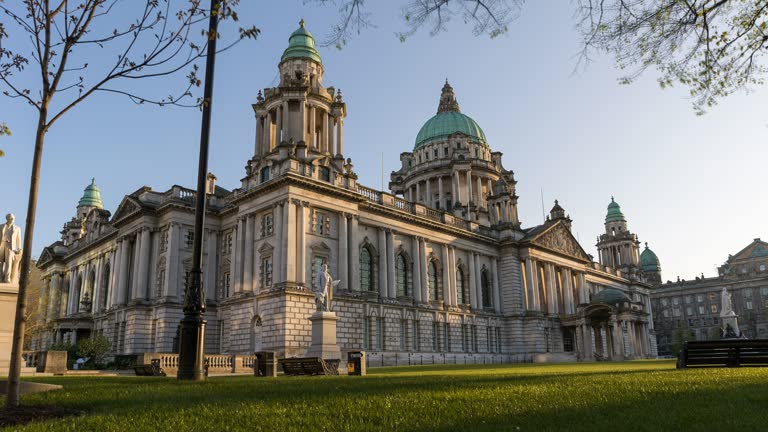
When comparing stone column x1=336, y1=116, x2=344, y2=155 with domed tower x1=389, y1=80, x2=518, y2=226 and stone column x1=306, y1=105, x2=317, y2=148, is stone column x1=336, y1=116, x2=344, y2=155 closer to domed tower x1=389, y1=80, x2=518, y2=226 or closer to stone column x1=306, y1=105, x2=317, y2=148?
stone column x1=306, y1=105, x2=317, y2=148

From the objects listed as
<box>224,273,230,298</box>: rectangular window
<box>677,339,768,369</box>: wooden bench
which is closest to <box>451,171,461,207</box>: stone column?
<box>224,273,230,298</box>: rectangular window

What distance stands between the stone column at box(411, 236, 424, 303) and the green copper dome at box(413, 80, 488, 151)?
106 feet

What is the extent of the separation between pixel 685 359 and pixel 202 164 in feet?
59.8

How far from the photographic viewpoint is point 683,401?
347 inches

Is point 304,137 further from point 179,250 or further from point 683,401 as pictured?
point 683,401

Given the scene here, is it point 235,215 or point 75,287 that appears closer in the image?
point 235,215

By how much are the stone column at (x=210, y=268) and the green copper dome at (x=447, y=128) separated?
4135cm

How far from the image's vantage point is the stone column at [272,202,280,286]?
4044cm

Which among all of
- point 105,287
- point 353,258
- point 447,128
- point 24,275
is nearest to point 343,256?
point 353,258

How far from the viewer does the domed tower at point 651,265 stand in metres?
120

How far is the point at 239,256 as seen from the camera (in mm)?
44375

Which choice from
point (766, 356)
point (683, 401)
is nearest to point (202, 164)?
point (683, 401)

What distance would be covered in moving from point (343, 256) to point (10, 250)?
27.4 metres

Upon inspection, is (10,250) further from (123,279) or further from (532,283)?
(532,283)
